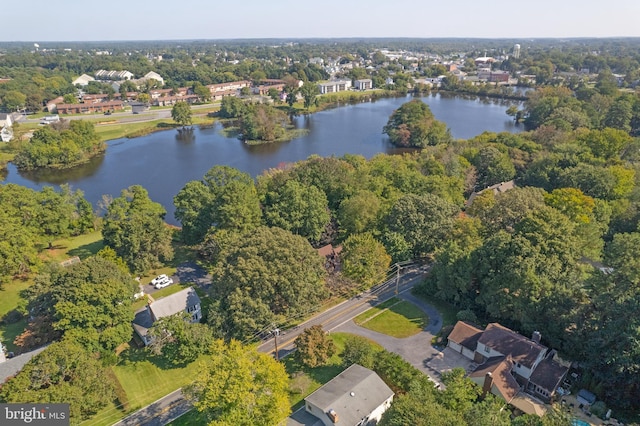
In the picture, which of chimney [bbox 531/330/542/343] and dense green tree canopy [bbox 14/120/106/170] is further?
dense green tree canopy [bbox 14/120/106/170]

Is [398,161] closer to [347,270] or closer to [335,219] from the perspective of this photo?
[335,219]

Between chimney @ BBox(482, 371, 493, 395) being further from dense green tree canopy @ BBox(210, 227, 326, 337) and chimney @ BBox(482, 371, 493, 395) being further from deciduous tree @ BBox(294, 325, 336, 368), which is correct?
dense green tree canopy @ BBox(210, 227, 326, 337)

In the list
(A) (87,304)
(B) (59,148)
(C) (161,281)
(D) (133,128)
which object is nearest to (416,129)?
(C) (161,281)

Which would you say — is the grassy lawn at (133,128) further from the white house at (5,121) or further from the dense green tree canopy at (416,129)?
the dense green tree canopy at (416,129)

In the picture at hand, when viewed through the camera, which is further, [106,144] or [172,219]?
[106,144]

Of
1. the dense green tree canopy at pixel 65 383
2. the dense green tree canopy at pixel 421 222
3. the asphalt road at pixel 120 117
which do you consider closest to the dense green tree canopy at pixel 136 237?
the dense green tree canopy at pixel 65 383

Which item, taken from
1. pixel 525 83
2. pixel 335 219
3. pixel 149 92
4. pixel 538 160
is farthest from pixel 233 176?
pixel 525 83

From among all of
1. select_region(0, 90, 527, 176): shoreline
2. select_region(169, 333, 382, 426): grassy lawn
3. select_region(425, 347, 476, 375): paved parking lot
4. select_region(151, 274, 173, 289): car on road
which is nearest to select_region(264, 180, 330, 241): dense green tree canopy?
select_region(151, 274, 173, 289): car on road
